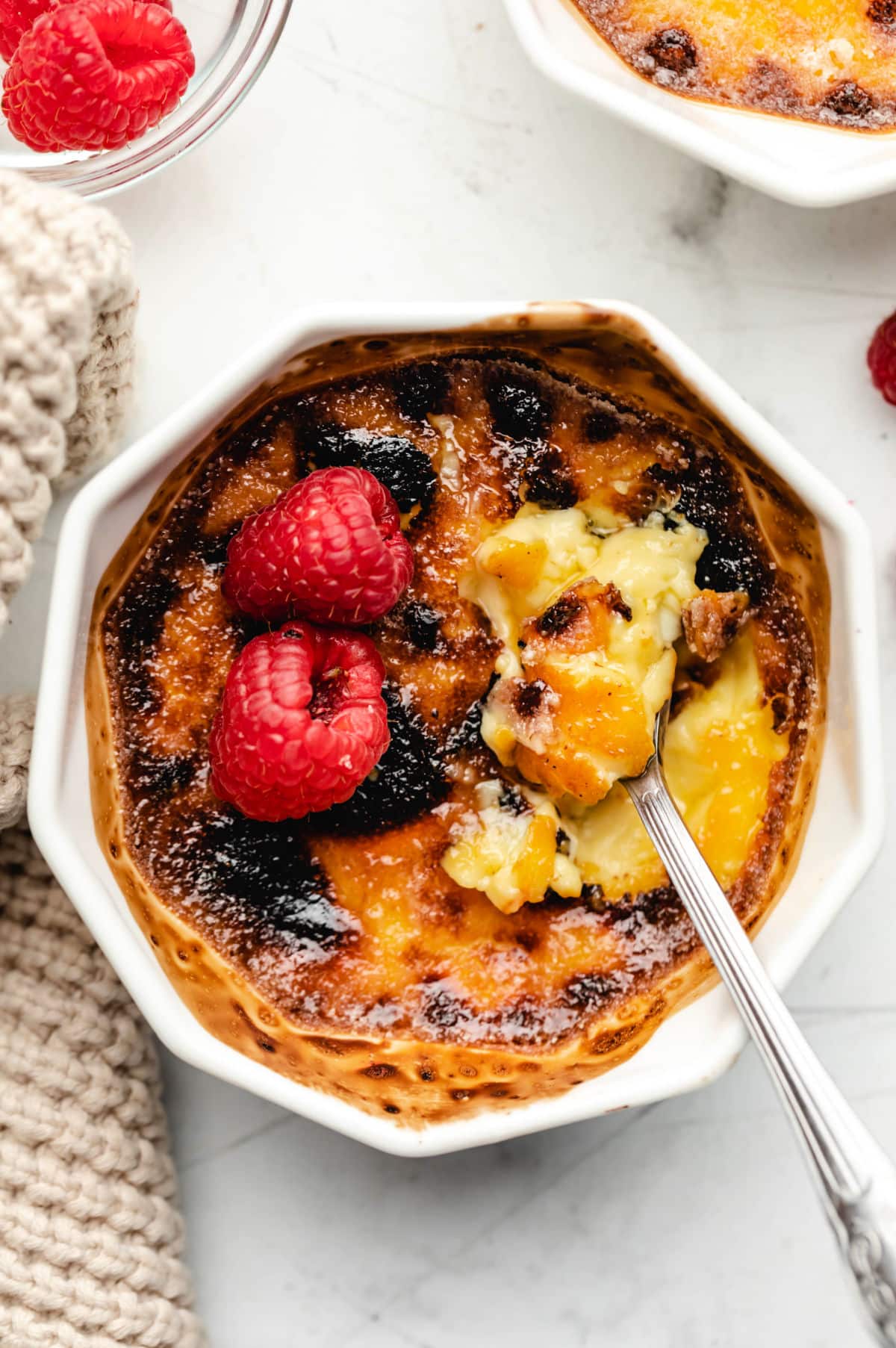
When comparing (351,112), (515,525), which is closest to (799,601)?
(515,525)

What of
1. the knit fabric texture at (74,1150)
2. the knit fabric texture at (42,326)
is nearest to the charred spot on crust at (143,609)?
the knit fabric texture at (42,326)

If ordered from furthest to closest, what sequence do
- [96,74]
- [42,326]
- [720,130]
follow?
[720,130]
[96,74]
[42,326]

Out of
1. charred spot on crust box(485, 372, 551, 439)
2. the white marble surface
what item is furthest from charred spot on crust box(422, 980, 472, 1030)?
charred spot on crust box(485, 372, 551, 439)

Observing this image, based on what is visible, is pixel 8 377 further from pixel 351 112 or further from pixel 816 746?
pixel 816 746

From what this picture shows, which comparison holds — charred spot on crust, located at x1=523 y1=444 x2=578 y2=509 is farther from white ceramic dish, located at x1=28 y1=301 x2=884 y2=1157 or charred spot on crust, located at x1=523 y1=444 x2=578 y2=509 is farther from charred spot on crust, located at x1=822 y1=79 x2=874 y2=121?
charred spot on crust, located at x1=822 y1=79 x2=874 y2=121

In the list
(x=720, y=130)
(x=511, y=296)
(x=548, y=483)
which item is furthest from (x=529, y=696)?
(x=720, y=130)

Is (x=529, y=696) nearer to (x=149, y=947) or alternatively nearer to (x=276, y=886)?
(x=276, y=886)
